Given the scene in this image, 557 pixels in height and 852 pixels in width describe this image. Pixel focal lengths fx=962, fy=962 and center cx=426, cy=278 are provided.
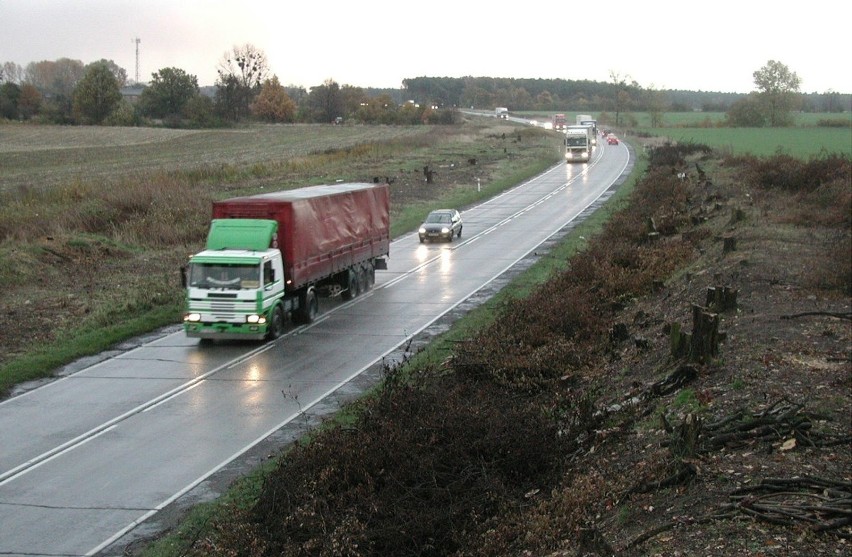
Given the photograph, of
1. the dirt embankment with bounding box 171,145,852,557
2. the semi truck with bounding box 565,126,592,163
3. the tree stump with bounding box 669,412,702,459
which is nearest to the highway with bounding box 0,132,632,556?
the dirt embankment with bounding box 171,145,852,557

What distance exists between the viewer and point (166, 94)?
151 meters

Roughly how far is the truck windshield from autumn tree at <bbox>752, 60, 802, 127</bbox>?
239ft

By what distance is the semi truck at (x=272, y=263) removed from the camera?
23.2 meters

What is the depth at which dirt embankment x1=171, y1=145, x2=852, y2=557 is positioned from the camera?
908 cm

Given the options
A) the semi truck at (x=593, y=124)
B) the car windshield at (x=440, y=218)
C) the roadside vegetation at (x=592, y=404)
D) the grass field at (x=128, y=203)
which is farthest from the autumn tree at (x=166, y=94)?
the roadside vegetation at (x=592, y=404)

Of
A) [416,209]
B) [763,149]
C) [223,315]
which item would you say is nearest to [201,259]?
[223,315]

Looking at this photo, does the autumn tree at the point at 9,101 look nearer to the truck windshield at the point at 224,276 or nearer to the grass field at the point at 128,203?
the grass field at the point at 128,203

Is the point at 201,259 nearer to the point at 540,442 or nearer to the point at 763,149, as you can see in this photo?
the point at 540,442

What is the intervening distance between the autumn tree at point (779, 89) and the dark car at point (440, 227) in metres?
53.1

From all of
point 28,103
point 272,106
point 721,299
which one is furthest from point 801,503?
point 272,106

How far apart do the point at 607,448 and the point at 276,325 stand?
13452mm

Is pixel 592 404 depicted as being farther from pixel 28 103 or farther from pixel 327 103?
pixel 327 103

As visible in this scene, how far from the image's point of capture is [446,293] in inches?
1190

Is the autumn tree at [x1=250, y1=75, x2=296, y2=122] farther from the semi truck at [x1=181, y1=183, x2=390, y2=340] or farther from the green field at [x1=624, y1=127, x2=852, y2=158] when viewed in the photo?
the semi truck at [x1=181, y1=183, x2=390, y2=340]
